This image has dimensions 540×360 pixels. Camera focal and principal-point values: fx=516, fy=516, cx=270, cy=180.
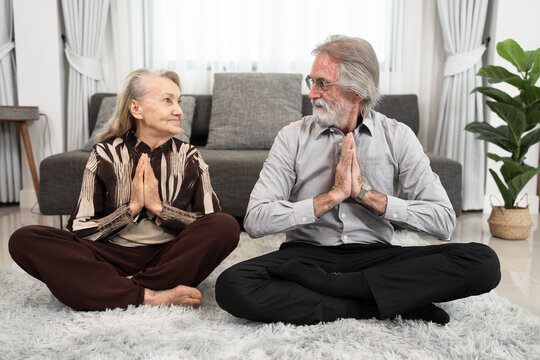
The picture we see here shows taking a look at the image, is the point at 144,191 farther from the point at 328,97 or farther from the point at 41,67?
the point at 41,67

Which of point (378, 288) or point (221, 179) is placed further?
point (221, 179)

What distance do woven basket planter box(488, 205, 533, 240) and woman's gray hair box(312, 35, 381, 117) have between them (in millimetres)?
1686

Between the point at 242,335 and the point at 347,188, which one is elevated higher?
the point at 347,188

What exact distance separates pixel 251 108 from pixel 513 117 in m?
1.65

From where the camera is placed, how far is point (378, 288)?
1.56m

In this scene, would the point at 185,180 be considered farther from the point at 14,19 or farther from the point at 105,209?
the point at 14,19

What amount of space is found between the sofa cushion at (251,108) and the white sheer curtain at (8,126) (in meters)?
1.60

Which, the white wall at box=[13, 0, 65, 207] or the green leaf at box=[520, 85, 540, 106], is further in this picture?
the white wall at box=[13, 0, 65, 207]

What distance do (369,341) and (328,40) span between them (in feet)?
3.35

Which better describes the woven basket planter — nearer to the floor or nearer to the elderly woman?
the floor

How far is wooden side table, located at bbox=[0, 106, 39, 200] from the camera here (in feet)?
11.7

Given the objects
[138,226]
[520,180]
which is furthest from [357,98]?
[520,180]

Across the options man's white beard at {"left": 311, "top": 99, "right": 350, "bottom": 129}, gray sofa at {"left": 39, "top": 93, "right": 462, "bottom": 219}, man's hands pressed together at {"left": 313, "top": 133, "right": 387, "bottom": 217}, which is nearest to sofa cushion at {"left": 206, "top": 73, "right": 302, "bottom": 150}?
gray sofa at {"left": 39, "top": 93, "right": 462, "bottom": 219}

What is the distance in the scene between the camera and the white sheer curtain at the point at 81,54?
387 centimetres
